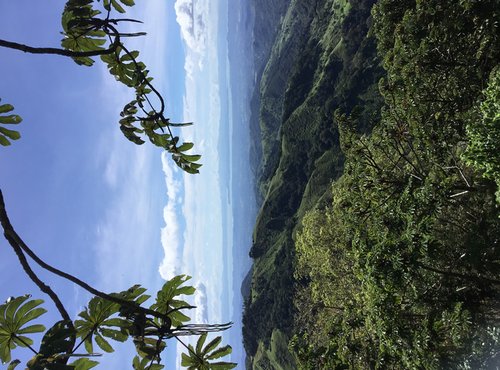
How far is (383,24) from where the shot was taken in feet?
56.0

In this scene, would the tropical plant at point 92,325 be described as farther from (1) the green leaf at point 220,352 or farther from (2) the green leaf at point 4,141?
(2) the green leaf at point 4,141

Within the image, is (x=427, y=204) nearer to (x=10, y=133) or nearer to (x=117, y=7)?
(x=117, y=7)

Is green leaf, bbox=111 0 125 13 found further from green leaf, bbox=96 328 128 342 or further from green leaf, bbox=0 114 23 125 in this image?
green leaf, bbox=96 328 128 342

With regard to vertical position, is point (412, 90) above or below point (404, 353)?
above

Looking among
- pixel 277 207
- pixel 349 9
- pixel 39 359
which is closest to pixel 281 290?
pixel 277 207

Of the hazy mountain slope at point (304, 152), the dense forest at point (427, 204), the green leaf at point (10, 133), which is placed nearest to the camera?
the green leaf at point (10, 133)

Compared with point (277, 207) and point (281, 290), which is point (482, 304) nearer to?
point (281, 290)

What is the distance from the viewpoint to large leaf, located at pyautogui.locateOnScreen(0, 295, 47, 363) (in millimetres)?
2004

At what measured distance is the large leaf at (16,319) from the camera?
2004 millimetres

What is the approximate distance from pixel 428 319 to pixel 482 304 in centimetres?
185

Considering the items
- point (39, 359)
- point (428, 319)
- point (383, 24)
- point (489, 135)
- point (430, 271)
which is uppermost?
point (383, 24)

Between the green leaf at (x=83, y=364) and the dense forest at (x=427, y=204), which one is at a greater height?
the dense forest at (x=427, y=204)

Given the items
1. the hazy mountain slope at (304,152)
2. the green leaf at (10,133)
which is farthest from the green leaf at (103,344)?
the hazy mountain slope at (304,152)

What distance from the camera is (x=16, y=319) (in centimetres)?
205
